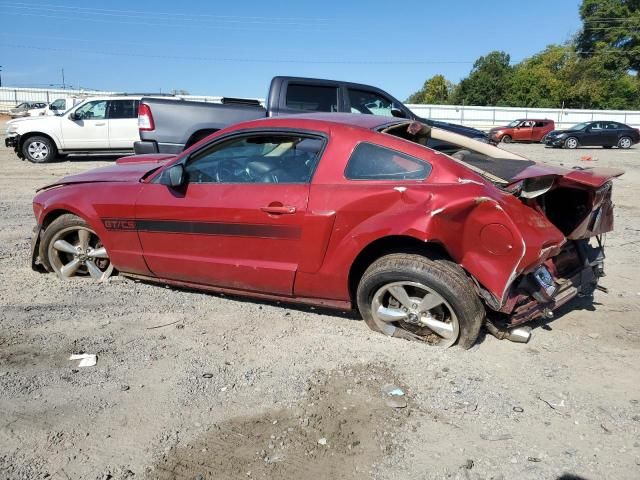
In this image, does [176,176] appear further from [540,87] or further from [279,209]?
[540,87]

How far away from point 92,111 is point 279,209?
1177 centimetres

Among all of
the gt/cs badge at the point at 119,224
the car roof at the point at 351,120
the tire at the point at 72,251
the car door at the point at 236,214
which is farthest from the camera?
the tire at the point at 72,251

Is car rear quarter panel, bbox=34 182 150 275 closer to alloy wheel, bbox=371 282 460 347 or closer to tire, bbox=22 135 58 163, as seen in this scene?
alloy wheel, bbox=371 282 460 347

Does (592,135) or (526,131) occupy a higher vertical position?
(526,131)

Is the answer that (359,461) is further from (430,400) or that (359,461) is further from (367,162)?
(367,162)

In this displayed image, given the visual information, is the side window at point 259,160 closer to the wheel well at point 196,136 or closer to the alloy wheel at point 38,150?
the wheel well at point 196,136

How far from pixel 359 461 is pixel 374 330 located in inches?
55.3

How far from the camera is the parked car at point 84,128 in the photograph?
13.7 metres

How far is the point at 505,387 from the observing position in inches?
130

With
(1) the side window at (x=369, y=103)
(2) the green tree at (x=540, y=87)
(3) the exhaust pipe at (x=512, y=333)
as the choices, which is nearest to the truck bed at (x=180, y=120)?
(1) the side window at (x=369, y=103)

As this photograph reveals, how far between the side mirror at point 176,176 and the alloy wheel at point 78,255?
3.64 feet

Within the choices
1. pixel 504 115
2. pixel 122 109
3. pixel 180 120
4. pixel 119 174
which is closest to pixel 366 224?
pixel 119 174

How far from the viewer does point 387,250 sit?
3850 mm

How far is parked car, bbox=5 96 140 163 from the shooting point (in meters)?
13.7
